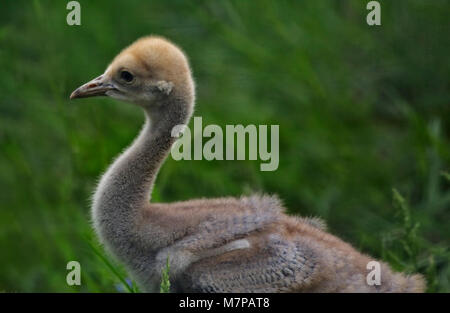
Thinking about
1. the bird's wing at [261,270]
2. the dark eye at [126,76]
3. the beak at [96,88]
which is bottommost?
the bird's wing at [261,270]

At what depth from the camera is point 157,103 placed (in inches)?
185

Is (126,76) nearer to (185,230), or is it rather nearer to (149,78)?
(149,78)

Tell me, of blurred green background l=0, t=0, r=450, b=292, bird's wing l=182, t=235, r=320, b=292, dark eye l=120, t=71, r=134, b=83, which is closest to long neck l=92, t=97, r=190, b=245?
dark eye l=120, t=71, r=134, b=83

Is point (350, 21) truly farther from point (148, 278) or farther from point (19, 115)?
point (148, 278)

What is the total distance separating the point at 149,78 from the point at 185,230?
0.67 metres

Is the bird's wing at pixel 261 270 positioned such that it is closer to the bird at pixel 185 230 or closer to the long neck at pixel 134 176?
the bird at pixel 185 230

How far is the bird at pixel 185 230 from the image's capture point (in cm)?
429

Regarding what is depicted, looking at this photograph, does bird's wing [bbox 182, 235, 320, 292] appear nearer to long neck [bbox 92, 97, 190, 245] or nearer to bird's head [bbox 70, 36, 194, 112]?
long neck [bbox 92, 97, 190, 245]

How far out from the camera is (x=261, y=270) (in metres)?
4.27

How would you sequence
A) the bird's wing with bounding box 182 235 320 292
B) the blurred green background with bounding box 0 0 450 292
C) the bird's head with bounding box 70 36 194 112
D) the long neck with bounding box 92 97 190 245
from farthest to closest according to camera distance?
the blurred green background with bounding box 0 0 450 292 < the bird's head with bounding box 70 36 194 112 < the long neck with bounding box 92 97 190 245 < the bird's wing with bounding box 182 235 320 292

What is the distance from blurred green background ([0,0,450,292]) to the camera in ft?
21.8

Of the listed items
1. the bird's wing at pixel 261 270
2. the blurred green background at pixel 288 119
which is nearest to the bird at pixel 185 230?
the bird's wing at pixel 261 270
